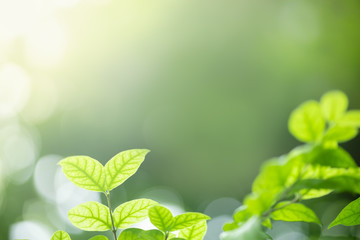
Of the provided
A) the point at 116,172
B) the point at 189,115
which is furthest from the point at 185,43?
the point at 116,172

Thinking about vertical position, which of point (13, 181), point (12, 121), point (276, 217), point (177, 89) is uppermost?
point (276, 217)

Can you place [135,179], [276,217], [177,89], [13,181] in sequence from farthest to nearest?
1. [177,89]
2. [13,181]
3. [135,179]
4. [276,217]

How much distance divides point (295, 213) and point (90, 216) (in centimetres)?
32

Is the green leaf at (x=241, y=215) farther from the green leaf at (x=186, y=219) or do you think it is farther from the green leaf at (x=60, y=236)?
the green leaf at (x=60, y=236)

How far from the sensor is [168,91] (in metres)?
11.1

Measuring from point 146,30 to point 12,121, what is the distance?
5.90 m

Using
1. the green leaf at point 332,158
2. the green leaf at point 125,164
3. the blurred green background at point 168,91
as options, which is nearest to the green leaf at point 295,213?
the green leaf at point 332,158

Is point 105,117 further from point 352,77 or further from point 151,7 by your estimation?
point 352,77

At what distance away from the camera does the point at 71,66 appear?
12.0m

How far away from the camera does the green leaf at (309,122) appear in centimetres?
43

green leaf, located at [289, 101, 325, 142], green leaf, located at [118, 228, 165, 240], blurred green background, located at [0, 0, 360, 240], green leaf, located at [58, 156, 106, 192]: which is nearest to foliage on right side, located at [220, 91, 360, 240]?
green leaf, located at [289, 101, 325, 142]

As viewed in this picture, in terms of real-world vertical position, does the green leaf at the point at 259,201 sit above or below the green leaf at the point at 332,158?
below

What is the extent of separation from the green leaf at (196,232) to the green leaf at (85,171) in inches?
6.4

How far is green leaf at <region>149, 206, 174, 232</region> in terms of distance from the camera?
473 mm
